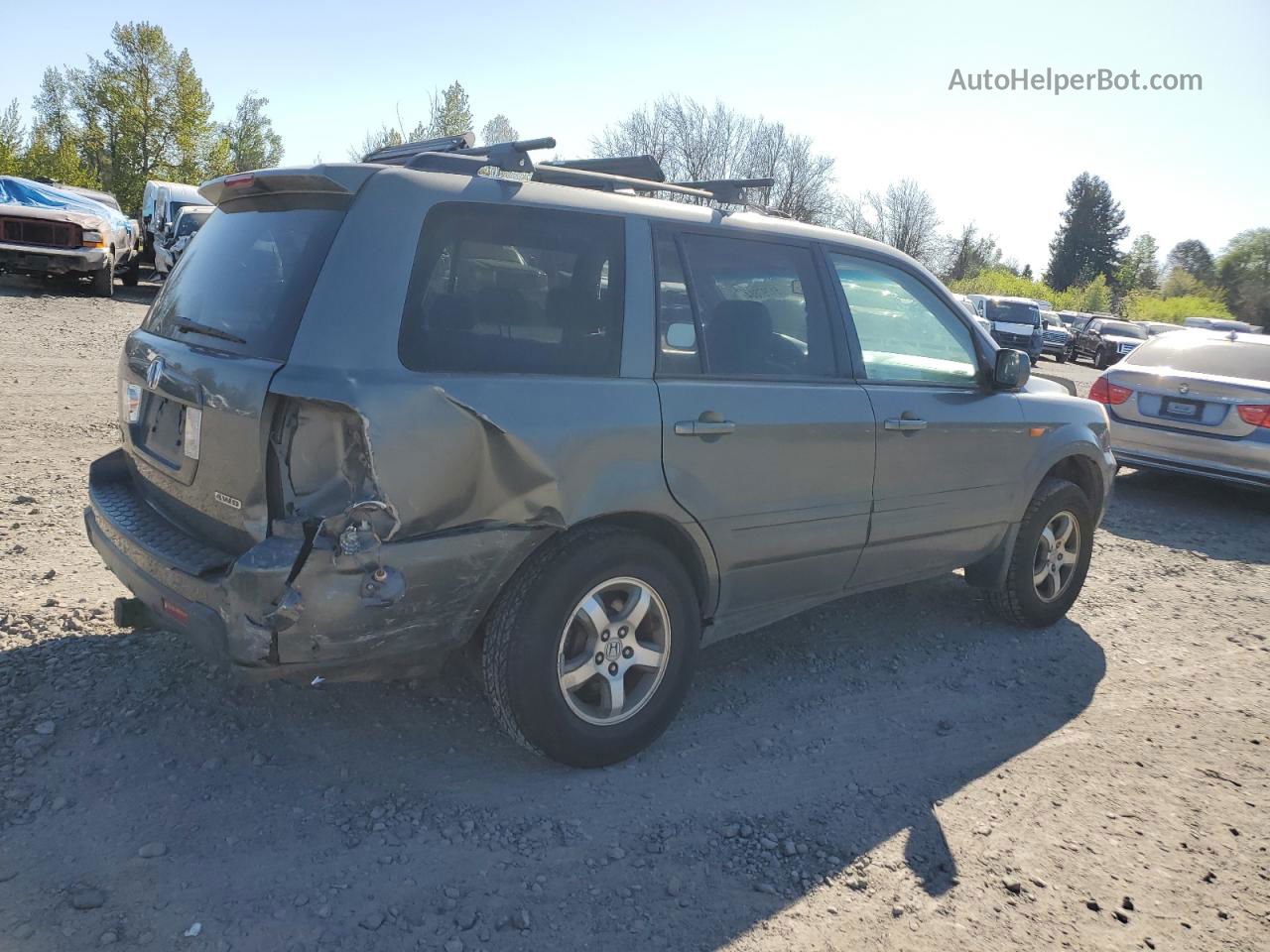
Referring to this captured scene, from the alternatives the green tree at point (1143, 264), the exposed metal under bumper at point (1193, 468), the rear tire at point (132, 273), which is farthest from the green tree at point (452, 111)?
the green tree at point (1143, 264)

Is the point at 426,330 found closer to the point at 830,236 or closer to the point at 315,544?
the point at 315,544

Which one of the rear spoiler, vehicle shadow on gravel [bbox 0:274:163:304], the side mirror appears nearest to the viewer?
the rear spoiler

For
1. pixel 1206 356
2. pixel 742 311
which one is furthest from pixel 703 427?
pixel 1206 356

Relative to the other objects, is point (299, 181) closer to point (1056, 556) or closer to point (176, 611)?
point (176, 611)

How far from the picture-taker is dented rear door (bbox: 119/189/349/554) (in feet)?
9.02

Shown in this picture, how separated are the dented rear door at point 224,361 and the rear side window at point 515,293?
1.04 feet

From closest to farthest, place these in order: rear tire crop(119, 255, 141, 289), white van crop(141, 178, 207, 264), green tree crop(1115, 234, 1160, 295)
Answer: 1. rear tire crop(119, 255, 141, 289)
2. white van crop(141, 178, 207, 264)
3. green tree crop(1115, 234, 1160, 295)

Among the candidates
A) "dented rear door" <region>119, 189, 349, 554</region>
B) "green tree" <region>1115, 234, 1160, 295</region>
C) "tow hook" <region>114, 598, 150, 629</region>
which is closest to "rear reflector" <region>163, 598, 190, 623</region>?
"dented rear door" <region>119, 189, 349, 554</region>

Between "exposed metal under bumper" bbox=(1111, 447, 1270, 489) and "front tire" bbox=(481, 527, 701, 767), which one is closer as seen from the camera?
"front tire" bbox=(481, 527, 701, 767)

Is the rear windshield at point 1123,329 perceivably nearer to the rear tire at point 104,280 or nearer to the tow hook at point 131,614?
the rear tire at point 104,280

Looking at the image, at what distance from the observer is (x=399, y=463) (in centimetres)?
264

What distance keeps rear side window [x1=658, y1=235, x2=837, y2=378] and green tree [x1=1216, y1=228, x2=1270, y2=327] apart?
63.6 m

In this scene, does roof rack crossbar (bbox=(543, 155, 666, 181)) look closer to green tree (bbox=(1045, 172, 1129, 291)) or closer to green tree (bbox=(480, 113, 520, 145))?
green tree (bbox=(480, 113, 520, 145))

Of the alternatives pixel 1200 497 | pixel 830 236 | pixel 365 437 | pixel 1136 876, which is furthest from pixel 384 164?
pixel 1200 497
